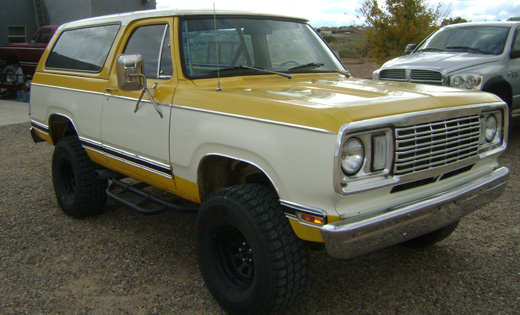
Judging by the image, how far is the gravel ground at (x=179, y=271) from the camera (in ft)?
10.3

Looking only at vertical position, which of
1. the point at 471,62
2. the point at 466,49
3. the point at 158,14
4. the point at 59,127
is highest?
the point at 158,14

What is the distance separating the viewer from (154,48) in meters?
3.66

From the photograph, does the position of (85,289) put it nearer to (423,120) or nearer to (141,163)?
(141,163)

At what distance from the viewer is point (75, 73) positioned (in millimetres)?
4449

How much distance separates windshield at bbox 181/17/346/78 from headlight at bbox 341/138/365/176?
1174mm

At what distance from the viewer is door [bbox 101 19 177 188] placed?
339 cm

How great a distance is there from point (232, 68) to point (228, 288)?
61.3 inches

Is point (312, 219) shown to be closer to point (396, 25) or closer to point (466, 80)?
point (466, 80)

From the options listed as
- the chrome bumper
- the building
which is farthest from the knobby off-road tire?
the building

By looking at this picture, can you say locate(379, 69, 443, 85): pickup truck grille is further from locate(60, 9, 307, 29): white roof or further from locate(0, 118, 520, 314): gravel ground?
locate(60, 9, 307, 29): white roof

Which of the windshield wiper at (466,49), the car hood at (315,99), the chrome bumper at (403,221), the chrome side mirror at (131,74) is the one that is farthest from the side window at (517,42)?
the chrome side mirror at (131,74)

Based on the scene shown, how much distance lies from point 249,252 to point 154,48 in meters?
1.73

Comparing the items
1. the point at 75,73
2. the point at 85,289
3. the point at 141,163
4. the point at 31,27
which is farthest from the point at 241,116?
the point at 31,27

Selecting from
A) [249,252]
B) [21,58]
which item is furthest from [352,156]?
[21,58]
